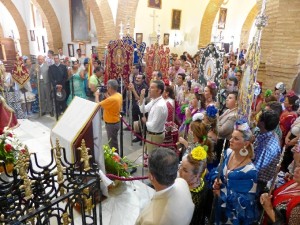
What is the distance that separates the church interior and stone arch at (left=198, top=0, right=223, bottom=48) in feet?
0.35

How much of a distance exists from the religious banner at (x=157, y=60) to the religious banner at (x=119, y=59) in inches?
59.0

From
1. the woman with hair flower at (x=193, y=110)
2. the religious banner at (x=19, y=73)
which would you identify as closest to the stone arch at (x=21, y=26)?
the religious banner at (x=19, y=73)

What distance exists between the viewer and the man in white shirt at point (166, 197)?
58.2 inches

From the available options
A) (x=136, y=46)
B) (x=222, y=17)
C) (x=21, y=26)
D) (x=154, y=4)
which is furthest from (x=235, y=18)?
(x=21, y=26)

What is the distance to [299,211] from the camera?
170 cm

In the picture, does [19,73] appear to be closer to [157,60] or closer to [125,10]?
[157,60]

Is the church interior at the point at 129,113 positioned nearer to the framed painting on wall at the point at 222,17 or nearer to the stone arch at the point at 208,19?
the stone arch at the point at 208,19

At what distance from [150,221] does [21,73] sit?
5.84 m

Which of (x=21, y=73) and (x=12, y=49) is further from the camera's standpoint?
(x=12, y=49)

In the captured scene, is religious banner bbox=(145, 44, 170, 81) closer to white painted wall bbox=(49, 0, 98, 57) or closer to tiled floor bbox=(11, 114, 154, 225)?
tiled floor bbox=(11, 114, 154, 225)

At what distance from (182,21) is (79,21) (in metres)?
5.41

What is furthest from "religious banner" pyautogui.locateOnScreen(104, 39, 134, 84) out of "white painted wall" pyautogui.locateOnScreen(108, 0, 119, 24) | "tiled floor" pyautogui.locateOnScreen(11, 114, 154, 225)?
"white painted wall" pyautogui.locateOnScreen(108, 0, 119, 24)

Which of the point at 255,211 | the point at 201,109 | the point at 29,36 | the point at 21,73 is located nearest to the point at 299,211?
the point at 255,211

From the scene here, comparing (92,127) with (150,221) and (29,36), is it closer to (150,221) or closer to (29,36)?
(150,221)
